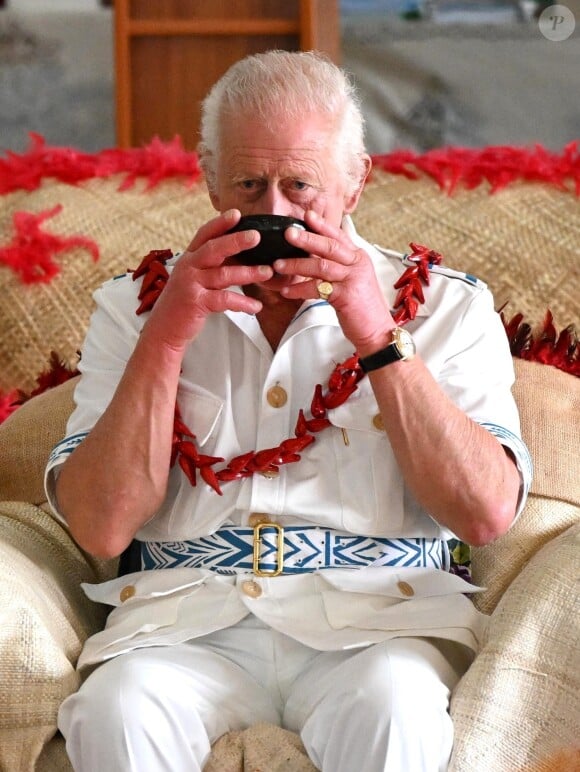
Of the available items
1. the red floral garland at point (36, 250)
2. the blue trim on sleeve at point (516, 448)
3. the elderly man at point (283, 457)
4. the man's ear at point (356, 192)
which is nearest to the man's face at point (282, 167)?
the elderly man at point (283, 457)

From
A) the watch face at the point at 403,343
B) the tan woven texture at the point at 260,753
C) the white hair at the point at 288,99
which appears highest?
the white hair at the point at 288,99

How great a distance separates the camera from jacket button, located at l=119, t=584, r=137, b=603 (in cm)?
A: 148

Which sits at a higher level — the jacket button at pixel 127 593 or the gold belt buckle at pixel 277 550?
the gold belt buckle at pixel 277 550

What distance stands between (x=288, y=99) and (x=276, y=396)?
392 millimetres

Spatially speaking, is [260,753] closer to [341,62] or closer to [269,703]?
[269,703]

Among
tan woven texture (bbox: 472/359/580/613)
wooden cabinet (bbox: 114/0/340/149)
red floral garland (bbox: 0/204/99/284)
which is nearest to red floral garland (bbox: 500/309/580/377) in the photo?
tan woven texture (bbox: 472/359/580/613)

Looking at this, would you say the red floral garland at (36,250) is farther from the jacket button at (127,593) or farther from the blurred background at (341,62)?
the blurred background at (341,62)

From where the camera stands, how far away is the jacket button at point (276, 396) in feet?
4.92

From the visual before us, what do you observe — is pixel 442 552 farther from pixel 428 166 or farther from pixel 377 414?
pixel 428 166

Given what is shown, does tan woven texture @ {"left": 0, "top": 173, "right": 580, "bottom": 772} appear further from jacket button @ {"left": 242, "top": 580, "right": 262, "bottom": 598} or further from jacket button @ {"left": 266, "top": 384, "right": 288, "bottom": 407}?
jacket button @ {"left": 266, "top": 384, "right": 288, "bottom": 407}

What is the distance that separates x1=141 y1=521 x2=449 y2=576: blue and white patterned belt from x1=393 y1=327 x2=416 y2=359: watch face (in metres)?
0.26

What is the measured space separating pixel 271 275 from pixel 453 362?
324 mm

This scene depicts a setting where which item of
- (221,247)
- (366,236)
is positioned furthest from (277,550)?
(366,236)

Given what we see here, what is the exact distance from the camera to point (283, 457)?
1.47m
